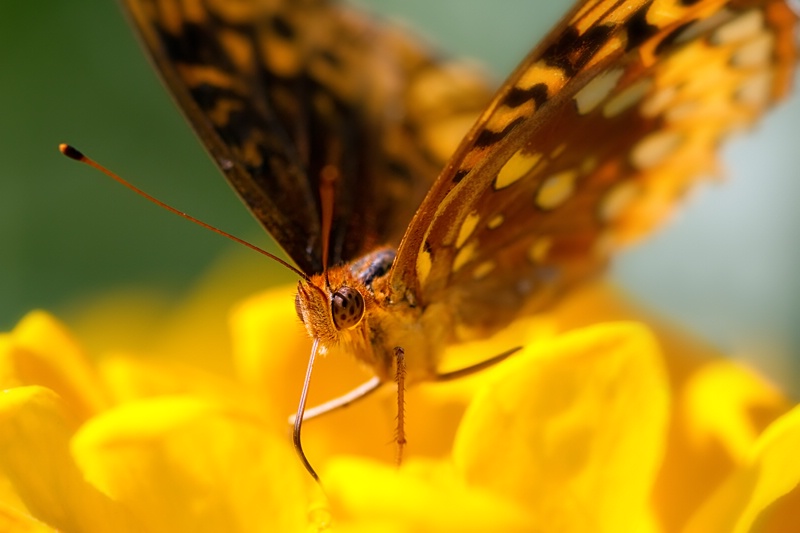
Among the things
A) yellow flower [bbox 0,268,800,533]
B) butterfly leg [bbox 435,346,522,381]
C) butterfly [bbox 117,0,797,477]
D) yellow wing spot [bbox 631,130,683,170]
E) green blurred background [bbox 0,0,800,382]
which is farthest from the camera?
green blurred background [bbox 0,0,800,382]

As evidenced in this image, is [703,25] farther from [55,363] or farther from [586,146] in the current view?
[55,363]

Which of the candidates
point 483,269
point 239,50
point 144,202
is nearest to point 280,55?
point 239,50

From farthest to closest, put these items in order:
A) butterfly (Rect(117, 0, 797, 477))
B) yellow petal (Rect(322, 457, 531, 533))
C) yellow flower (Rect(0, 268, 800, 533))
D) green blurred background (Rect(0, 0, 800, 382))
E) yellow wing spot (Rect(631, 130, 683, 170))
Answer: green blurred background (Rect(0, 0, 800, 382)), yellow wing spot (Rect(631, 130, 683, 170)), butterfly (Rect(117, 0, 797, 477)), yellow flower (Rect(0, 268, 800, 533)), yellow petal (Rect(322, 457, 531, 533))

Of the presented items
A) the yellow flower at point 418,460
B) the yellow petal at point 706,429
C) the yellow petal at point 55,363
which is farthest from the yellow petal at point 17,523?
the yellow petal at point 706,429

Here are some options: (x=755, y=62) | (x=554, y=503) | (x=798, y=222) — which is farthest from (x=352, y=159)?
(x=798, y=222)

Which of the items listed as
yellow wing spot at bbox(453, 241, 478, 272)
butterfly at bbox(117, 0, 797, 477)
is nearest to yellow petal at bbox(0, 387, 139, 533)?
butterfly at bbox(117, 0, 797, 477)

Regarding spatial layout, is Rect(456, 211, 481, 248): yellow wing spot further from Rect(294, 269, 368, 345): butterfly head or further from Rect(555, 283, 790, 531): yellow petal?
Rect(555, 283, 790, 531): yellow petal
